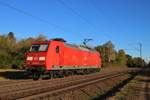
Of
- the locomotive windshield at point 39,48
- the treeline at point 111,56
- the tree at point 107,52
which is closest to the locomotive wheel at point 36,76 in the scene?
the locomotive windshield at point 39,48

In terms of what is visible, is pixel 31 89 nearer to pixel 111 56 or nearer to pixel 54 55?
pixel 54 55

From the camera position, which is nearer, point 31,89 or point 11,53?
point 31,89

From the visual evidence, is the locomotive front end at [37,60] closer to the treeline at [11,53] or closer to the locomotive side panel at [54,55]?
the locomotive side panel at [54,55]

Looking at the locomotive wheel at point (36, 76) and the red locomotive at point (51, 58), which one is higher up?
the red locomotive at point (51, 58)

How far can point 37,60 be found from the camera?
2639 cm

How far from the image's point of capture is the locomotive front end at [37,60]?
25922 millimetres

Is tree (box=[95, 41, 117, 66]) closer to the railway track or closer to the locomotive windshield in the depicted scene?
the locomotive windshield

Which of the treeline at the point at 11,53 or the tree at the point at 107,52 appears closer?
the treeline at the point at 11,53

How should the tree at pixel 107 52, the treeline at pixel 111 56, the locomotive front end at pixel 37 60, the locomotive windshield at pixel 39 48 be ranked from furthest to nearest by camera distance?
1. the treeline at pixel 111 56
2. the tree at pixel 107 52
3. the locomotive windshield at pixel 39 48
4. the locomotive front end at pixel 37 60

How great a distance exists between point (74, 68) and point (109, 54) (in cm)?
8719

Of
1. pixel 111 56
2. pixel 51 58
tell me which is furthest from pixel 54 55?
pixel 111 56

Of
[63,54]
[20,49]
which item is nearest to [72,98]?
[63,54]

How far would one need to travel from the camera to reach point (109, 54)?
12038 cm

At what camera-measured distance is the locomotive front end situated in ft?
85.0
